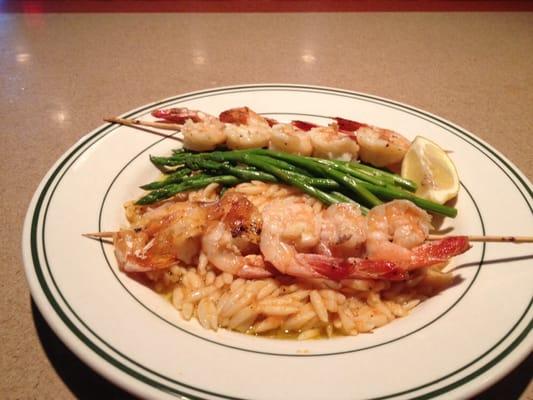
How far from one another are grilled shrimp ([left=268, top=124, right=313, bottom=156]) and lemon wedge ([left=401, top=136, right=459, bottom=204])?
2.21 ft

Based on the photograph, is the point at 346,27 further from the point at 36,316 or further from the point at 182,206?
the point at 36,316

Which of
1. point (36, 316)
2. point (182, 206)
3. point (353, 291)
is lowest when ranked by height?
point (36, 316)

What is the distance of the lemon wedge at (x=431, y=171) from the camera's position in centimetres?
273

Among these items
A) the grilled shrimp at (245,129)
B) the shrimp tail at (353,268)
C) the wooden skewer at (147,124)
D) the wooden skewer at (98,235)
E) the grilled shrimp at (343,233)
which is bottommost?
the wooden skewer at (98,235)

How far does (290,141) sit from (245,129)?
340 millimetres

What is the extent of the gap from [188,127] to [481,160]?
1986 millimetres

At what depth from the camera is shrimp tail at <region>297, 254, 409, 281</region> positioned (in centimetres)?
218

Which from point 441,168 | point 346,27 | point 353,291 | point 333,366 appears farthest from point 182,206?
point 346,27

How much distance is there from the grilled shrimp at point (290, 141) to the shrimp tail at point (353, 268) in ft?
3.13

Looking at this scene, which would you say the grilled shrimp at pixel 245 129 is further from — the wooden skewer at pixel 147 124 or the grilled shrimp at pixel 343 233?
the grilled shrimp at pixel 343 233

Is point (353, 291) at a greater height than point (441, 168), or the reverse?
point (441, 168)

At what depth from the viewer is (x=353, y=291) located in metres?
2.28

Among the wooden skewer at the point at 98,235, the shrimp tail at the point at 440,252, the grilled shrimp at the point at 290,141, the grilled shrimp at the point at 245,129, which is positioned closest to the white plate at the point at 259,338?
the wooden skewer at the point at 98,235

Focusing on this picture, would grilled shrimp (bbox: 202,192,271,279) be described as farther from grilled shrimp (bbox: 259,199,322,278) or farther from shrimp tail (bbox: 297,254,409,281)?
shrimp tail (bbox: 297,254,409,281)
